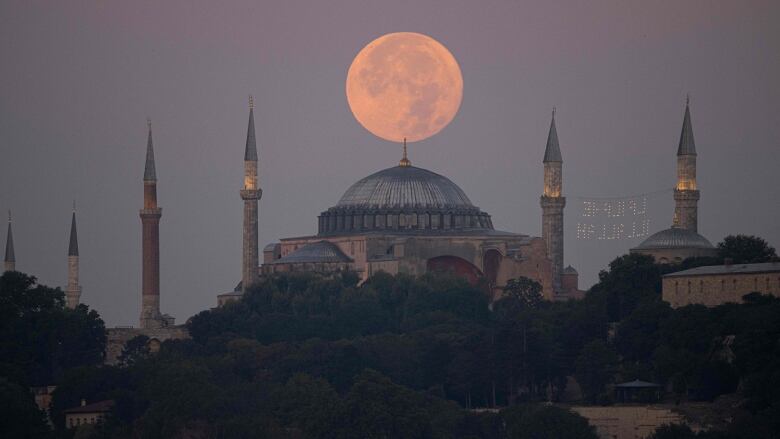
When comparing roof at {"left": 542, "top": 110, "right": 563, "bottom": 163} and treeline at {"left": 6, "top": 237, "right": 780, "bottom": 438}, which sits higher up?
roof at {"left": 542, "top": 110, "right": 563, "bottom": 163}

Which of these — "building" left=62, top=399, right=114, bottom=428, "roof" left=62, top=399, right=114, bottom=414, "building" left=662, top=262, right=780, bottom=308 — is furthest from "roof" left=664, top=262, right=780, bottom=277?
"building" left=62, top=399, right=114, bottom=428

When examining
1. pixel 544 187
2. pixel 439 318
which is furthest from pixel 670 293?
pixel 544 187

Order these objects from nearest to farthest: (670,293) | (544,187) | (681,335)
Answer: (681,335) < (670,293) < (544,187)

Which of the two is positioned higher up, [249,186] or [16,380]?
[249,186]

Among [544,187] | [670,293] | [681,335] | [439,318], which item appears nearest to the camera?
[681,335]

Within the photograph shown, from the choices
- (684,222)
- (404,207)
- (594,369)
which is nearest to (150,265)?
(404,207)

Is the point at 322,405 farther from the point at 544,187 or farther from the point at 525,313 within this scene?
the point at 544,187

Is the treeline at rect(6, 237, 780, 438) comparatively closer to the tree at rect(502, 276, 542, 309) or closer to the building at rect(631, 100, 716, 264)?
the tree at rect(502, 276, 542, 309)
